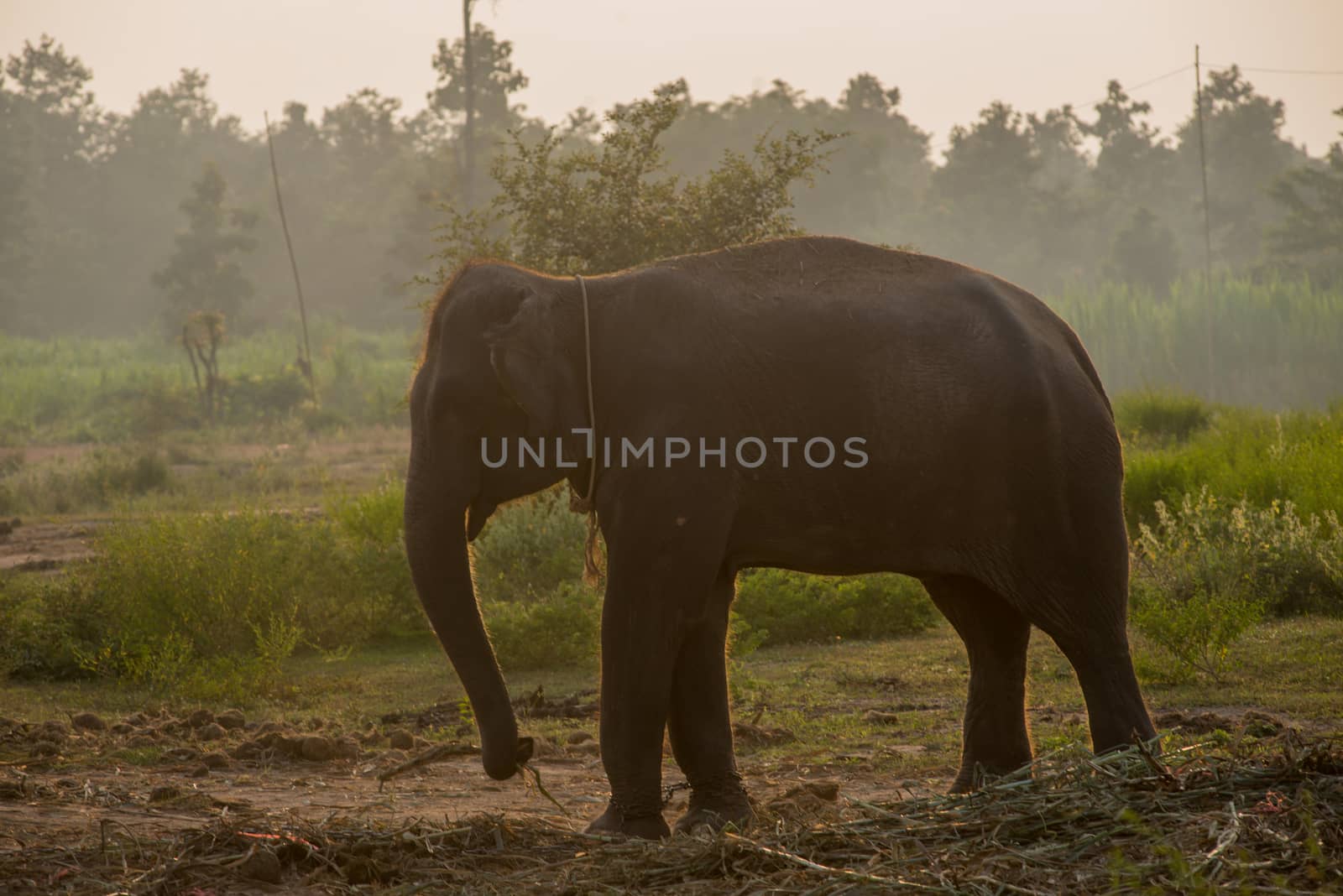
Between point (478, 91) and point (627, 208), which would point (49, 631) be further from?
point (478, 91)

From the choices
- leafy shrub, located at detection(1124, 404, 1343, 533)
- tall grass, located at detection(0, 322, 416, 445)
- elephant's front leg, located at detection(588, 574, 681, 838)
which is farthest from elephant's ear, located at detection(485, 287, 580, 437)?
tall grass, located at detection(0, 322, 416, 445)

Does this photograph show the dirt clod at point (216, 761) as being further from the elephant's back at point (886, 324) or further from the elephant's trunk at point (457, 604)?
the elephant's back at point (886, 324)

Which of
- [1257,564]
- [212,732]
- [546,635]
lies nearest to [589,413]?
[212,732]

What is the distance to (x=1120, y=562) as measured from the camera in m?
4.92

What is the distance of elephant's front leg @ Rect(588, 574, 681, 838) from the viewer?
15.8 ft

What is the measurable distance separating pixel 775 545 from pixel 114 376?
33.8 m

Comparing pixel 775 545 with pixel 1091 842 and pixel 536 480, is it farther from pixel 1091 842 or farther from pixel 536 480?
pixel 1091 842

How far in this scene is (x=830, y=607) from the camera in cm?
1038

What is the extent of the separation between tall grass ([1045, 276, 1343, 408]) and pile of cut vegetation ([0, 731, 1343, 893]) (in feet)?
104

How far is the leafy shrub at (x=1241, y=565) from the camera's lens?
9.34 m

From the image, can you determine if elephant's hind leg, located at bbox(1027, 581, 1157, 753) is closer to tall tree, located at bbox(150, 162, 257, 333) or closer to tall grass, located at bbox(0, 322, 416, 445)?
tall grass, located at bbox(0, 322, 416, 445)

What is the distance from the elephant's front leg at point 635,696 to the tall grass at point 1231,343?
103 feet

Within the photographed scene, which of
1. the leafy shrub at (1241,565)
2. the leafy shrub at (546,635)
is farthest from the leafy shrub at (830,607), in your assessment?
the leafy shrub at (1241,565)

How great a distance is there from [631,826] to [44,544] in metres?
12.3
